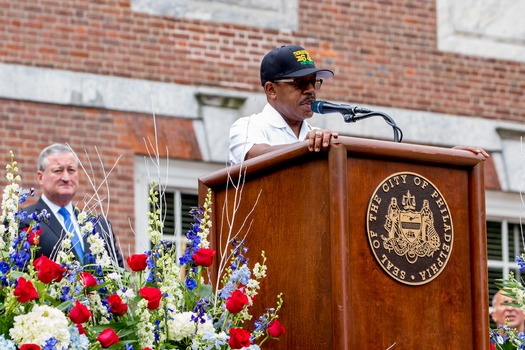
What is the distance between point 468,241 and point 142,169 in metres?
7.05

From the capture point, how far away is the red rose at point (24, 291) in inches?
189

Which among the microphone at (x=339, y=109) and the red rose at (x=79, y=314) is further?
the microphone at (x=339, y=109)

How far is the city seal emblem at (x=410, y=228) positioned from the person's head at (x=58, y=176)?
144 inches

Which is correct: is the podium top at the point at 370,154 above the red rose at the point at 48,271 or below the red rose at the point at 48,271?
above

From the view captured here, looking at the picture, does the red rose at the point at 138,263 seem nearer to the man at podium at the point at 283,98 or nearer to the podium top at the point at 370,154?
the podium top at the point at 370,154

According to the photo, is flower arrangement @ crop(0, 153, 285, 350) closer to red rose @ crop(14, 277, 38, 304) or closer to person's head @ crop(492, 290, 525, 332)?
red rose @ crop(14, 277, 38, 304)

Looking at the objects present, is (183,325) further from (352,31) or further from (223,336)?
(352,31)

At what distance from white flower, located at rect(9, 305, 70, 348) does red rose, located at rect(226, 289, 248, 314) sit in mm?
542

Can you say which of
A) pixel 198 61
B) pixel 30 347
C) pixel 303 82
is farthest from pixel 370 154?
pixel 198 61

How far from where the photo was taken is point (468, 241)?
535 cm

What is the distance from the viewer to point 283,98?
6.14m

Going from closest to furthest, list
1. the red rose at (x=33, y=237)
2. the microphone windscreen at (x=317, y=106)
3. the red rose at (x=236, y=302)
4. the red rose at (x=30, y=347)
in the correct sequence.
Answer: the red rose at (x=30, y=347)
the red rose at (x=236, y=302)
the red rose at (x=33, y=237)
the microphone windscreen at (x=317, y=106)

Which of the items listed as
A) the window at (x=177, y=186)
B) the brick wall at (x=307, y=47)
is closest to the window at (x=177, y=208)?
the window at (x=177, y=186)

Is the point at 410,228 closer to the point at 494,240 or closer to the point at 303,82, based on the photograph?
the point at 303,82
